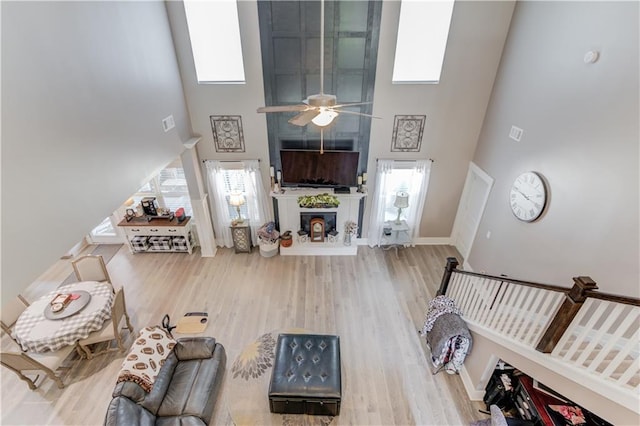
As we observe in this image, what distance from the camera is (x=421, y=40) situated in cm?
517

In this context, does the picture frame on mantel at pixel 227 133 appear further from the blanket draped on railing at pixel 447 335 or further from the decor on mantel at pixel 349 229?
the blanket draped on railing at pixel 447 335

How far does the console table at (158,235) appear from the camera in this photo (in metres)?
6.56

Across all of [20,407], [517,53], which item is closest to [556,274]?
[517,53]

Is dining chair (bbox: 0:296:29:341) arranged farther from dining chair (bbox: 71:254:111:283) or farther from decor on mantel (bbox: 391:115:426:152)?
decor on mantel (bbox: 391:115:426:152)

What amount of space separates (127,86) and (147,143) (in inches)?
28.6

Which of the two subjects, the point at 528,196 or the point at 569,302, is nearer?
the point at 569,302

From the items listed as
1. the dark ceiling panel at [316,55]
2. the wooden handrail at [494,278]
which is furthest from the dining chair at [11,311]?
the wooden handrail at [494,278]

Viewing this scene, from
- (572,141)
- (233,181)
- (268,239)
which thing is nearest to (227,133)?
(233,181)

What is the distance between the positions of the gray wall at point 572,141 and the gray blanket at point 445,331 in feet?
4.47

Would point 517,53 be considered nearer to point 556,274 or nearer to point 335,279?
point 556,274

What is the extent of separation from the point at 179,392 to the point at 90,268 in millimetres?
2998

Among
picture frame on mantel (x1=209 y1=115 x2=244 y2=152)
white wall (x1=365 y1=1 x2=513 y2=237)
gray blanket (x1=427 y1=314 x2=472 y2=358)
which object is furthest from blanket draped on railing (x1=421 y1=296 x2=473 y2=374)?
picture frame on mantel (x1=209 y1=115 x2=244 y2=152)

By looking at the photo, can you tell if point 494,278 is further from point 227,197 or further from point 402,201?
point 227,197

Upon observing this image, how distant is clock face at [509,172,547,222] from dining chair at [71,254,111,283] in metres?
6.88
